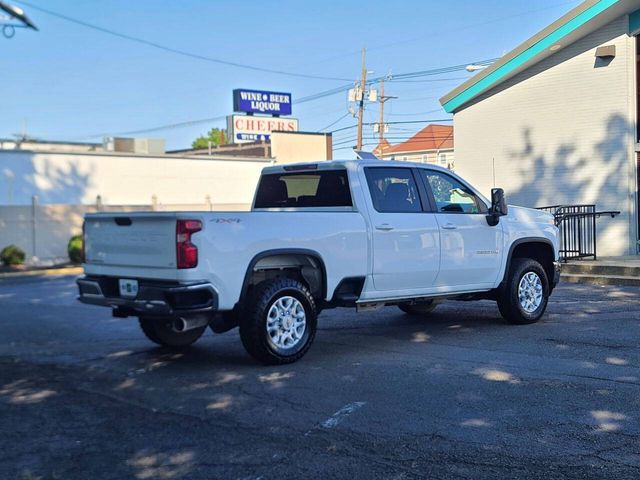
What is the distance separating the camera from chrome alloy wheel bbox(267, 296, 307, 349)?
23.3 ft

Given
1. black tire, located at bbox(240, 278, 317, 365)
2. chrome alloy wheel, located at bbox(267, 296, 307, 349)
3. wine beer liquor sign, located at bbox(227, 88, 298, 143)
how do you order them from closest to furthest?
black tire, located at bbox(240, 278, 317, 365), chrome alloy wheel, located at bbox(267, 296, 307, 349), wine beer liquor sign, located at bbox(227, 88, 298, 143)

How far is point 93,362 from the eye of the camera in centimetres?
782

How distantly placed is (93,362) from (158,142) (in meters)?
34.7

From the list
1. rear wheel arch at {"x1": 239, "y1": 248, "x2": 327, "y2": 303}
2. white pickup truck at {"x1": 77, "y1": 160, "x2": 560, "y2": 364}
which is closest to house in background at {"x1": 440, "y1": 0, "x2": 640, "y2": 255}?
white pickup truck at {"x1": 77, "y1": 160, "x2": 560, "y2": 364}

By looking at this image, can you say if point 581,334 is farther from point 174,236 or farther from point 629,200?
point 629,200

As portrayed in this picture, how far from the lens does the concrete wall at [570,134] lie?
16125 millimetres

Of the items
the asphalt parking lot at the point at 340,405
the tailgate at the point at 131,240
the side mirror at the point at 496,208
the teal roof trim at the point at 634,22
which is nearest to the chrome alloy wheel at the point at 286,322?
the asphalt parking lot at the point at 340,405

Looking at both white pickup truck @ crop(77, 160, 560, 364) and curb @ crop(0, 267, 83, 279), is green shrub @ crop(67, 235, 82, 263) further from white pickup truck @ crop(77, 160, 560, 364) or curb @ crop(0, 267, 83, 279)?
white pickup truck @ crop(77, 160, 560, 364)

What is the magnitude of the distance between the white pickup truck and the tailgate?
0.01 m

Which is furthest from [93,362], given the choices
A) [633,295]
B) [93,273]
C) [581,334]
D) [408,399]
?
[633,295]

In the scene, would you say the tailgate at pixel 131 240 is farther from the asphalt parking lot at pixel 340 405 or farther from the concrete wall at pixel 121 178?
the concrete wall at pixel 121 178

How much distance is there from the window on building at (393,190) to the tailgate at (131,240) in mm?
2434

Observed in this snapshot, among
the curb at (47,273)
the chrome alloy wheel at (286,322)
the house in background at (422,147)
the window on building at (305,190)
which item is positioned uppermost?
the house in background at (422,147)

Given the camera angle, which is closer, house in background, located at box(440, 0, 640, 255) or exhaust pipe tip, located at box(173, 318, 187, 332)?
exhaust pipe tip, located at box(173, 318, 187, 332)
